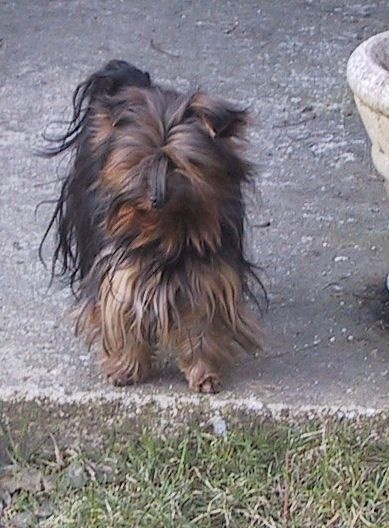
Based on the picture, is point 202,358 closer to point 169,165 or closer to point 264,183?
point 169,165

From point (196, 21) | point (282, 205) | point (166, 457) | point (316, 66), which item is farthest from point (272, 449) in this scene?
point (196, 21)

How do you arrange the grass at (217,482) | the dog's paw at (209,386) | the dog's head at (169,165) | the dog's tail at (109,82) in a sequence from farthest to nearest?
the dog's paw at (209,386), the dog's tail at (109,82), the grass at (217,482), the dog's head at (169,165)

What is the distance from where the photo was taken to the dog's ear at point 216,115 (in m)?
3.19

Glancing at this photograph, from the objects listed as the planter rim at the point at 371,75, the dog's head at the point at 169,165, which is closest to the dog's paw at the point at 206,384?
the dog's head at the point at 169,165

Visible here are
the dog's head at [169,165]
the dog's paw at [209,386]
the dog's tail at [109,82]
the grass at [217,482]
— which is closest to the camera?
the dog's head at [169,165]

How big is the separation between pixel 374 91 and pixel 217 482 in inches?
41.1

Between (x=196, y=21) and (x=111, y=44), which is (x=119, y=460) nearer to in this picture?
(x=111, y=44)

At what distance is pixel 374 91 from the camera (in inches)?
133

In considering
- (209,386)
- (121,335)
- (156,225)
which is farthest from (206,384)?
(156,225)

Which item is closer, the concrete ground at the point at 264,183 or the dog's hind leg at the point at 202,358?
the dog's hind leg at the point at 202,358

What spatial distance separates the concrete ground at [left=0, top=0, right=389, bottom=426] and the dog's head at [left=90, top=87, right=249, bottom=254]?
1.65ft

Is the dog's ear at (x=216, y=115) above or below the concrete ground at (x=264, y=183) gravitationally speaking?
above

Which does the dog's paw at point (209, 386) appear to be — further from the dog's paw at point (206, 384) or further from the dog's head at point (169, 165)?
the dog's head at point (169, 165)

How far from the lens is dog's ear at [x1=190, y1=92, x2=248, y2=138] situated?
319 cm
